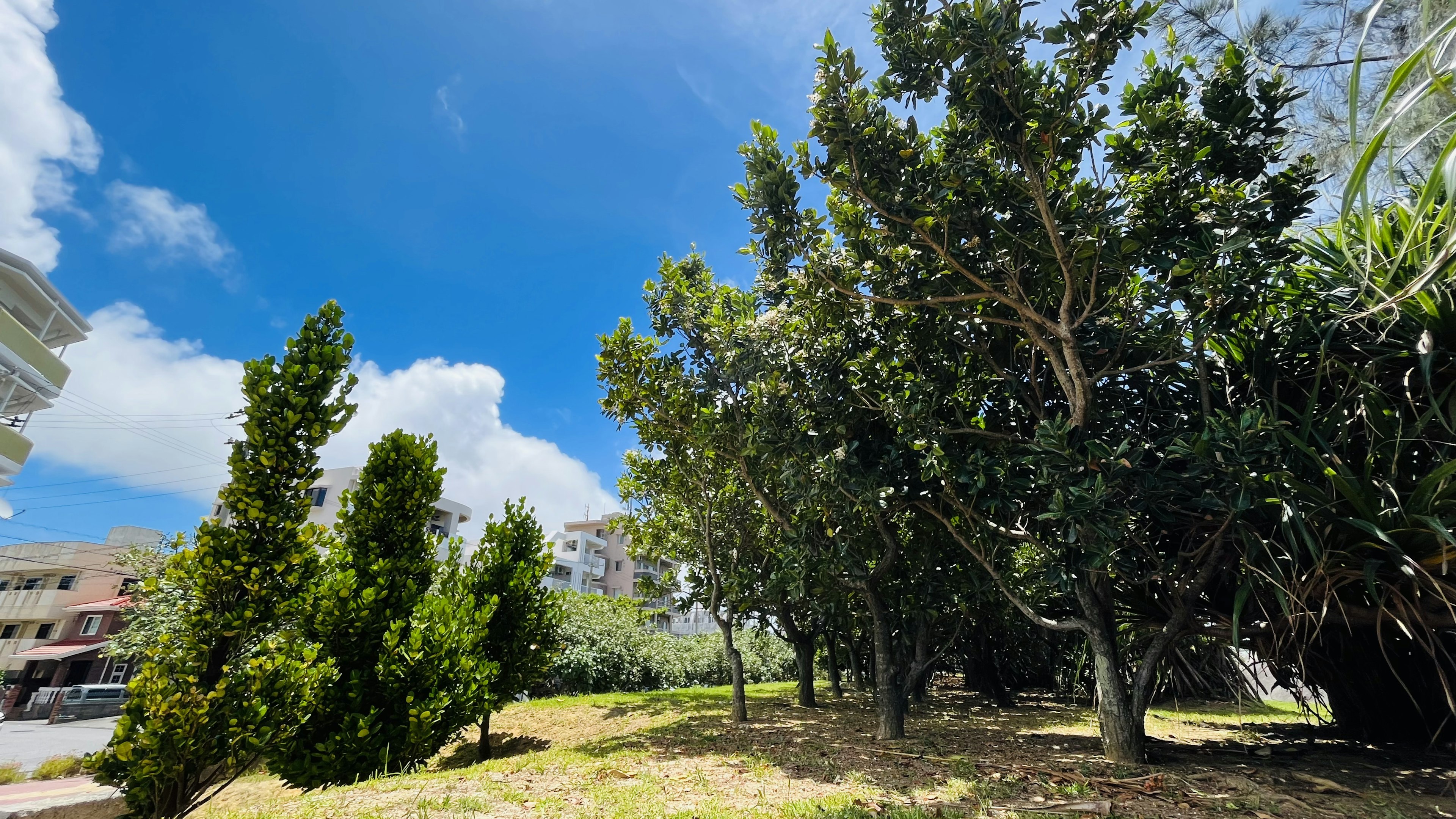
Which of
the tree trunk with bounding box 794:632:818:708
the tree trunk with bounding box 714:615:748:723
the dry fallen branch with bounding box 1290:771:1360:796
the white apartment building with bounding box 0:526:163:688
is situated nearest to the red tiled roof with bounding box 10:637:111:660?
the white apartment building with bounding box 0:526:163:688

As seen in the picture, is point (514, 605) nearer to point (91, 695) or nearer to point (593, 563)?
point (91, 695)

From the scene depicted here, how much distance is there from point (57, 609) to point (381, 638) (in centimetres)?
4579

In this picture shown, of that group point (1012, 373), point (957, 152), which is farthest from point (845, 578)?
point (957, 152)

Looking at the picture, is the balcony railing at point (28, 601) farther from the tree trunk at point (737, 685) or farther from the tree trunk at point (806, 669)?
the tree trunk at point (737, 685)

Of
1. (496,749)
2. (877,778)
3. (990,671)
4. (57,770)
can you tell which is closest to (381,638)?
(496,749)

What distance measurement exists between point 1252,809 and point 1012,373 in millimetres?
4110

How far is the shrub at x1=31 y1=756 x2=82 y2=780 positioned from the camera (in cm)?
1332

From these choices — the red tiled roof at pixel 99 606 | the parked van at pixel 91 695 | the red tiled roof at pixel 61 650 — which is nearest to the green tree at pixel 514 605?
the parked van at pixel 91 695

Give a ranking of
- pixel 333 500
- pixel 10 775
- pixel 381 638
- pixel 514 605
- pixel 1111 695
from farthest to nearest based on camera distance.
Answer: pixel 333 500
pixel 10 775
pixel 514 605
pixel 381 638
pixel 1111 695

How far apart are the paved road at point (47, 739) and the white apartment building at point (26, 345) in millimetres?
6862

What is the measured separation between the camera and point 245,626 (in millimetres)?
5543

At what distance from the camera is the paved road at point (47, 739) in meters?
16.5

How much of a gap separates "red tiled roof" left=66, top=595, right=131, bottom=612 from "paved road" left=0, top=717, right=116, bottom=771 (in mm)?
7266

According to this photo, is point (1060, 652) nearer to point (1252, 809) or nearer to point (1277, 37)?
point (1252, 809)
